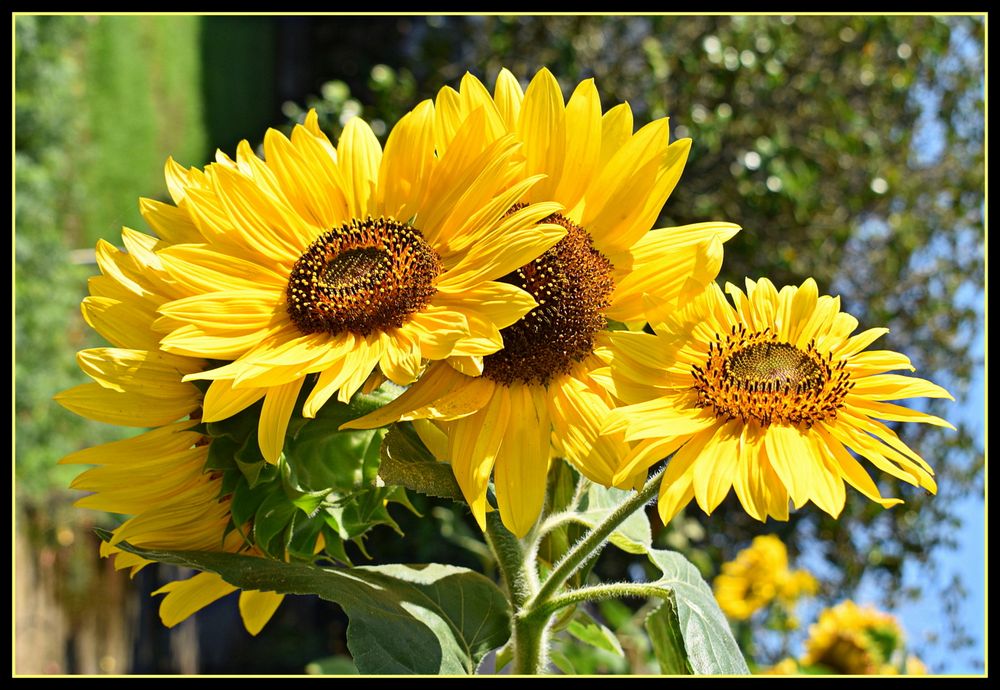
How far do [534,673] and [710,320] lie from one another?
0.23 metres

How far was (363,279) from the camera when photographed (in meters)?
0.48

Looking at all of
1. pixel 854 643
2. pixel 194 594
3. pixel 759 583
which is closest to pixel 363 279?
pixel 194 594

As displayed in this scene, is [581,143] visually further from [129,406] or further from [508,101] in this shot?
[129,406]

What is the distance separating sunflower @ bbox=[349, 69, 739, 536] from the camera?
18.5 inches

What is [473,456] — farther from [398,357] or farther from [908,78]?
[908,78]

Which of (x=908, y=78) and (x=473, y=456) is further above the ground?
(x=908, y=78)

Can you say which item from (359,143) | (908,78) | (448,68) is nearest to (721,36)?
(908,78)

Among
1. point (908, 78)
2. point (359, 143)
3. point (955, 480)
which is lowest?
point (359, 143)

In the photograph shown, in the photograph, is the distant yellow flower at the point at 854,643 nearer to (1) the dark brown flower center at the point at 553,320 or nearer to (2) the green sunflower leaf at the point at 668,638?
(2) the green sunflower leaf at the point at 668,638

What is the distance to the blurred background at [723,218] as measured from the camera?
2.27 metres

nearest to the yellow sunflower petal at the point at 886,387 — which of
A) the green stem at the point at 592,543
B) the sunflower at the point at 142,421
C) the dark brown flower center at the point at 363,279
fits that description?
the green stem at the point at 592,543

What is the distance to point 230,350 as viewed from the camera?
448mm

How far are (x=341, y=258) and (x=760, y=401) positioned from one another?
0.74 feet

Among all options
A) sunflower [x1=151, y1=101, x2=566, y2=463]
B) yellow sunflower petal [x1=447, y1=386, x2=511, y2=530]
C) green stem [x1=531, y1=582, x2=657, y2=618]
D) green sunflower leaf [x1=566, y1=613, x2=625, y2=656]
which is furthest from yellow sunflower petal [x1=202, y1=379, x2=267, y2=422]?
green sunflower leaf [x1=566, y1=613, x2=625, y2=656]
